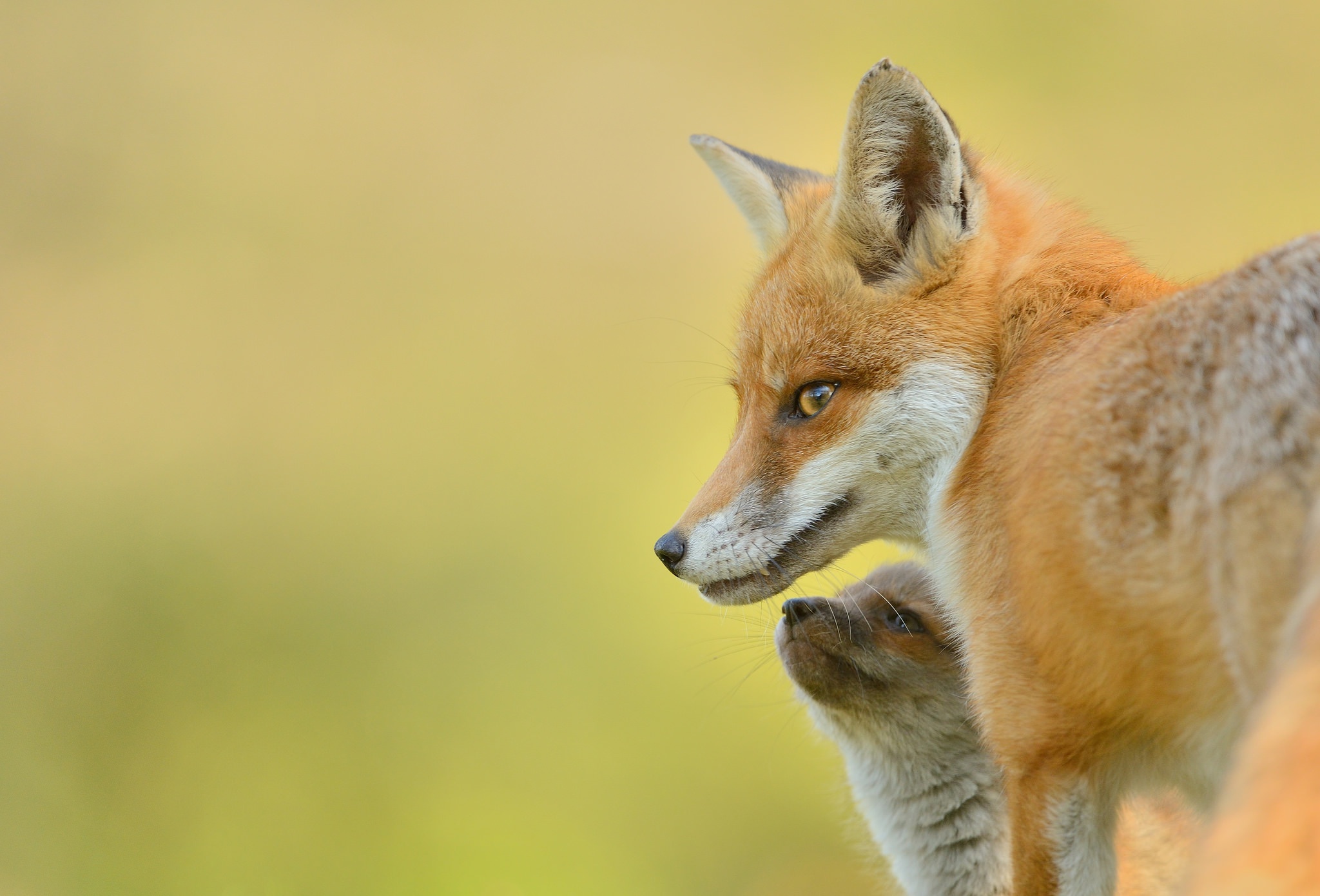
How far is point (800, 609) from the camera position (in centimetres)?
420

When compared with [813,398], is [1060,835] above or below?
below

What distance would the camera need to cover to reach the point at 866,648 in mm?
4191

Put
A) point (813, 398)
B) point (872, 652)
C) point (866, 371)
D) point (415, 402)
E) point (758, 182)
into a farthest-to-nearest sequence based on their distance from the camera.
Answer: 1. point (415, 402)
2. point (758, 182)
3. point (872, 652)
4. point (813, 398)
5. point (866, 371)

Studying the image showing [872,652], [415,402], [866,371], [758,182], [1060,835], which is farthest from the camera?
[415,402]

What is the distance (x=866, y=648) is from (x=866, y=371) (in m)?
1.28

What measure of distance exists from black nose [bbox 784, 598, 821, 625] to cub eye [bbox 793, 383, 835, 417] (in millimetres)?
952

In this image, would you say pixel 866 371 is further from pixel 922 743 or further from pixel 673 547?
pixel 922 743

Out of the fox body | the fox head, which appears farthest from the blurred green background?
the fox head

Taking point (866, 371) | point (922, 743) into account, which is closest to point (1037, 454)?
point (866, 371)

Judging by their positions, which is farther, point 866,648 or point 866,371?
point 866,648

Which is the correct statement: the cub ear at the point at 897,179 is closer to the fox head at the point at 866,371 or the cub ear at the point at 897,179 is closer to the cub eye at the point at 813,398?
the fox head at the point at 866,371

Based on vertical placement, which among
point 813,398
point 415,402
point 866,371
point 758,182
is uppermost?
point 758,182

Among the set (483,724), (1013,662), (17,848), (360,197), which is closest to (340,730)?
(483,724)

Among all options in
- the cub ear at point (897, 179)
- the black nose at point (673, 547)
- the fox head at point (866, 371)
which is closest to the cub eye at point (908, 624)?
the fox head at point (866, 371)
